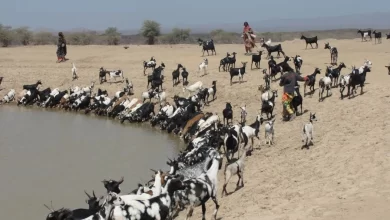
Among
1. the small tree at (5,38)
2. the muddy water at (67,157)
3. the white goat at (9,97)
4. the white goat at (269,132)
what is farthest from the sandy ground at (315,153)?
the small tree at (5,38)

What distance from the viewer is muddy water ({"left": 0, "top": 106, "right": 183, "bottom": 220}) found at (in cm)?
1180

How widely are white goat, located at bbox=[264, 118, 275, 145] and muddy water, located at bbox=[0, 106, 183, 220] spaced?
2735 millimetres

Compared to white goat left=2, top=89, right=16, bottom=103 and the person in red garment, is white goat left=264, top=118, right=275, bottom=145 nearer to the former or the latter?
the person in red garment

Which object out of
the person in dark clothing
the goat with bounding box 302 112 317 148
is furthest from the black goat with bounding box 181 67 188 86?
the goat with bounding box 302 112 317 148

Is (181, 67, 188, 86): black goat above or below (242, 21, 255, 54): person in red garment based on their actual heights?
below

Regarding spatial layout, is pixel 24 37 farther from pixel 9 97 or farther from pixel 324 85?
pixel 324 85

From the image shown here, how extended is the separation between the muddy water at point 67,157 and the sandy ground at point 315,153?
2.86 meters

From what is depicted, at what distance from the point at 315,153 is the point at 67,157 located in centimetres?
702

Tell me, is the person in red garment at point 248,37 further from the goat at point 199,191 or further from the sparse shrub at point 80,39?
the sparse shrub at point 80,39

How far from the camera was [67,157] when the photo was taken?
1522cm

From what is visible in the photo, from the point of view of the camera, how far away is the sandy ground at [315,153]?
29.0ft

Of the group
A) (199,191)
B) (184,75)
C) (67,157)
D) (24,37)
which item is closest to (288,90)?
(67,157)

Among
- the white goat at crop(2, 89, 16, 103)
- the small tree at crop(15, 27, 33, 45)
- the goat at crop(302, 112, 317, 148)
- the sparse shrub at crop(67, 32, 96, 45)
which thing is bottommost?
the white goat at crop(2, 89, 16, 103)

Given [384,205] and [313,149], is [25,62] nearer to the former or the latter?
[313,149]
